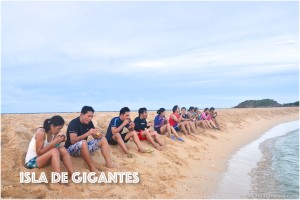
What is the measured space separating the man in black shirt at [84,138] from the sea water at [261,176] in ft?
8.90

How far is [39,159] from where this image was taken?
20.5 feet

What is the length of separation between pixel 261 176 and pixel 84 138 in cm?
503

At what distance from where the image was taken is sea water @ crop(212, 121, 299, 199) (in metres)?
7.20

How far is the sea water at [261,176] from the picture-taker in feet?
23.6

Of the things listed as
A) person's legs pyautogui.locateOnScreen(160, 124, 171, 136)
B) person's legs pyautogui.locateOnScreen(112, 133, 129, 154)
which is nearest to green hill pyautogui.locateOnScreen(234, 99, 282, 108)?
person's legs pyautogui.locateOnScreen(160, 124, 171, 136)

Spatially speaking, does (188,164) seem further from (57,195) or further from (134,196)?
(57,195)

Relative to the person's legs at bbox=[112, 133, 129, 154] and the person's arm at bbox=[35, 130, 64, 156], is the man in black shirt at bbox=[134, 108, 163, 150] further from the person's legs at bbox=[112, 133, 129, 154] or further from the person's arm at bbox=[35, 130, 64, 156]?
the person's arm at bbox=[35, 130, 64, 156]

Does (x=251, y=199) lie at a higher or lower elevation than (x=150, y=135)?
lower

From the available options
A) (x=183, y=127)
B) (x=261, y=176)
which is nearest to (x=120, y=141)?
(x=261, y=176)

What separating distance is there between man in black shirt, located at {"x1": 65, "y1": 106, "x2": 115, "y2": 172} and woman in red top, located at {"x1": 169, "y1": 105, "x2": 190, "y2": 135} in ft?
18.8

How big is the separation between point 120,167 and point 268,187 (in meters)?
3.64

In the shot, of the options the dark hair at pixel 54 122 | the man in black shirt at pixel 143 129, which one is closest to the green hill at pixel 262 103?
the man in black shirt at pixel 143 129

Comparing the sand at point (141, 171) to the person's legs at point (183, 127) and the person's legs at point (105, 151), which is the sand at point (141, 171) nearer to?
the person's legs at point (105, 151)

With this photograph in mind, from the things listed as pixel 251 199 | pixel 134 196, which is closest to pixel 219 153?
pixel 251 199
